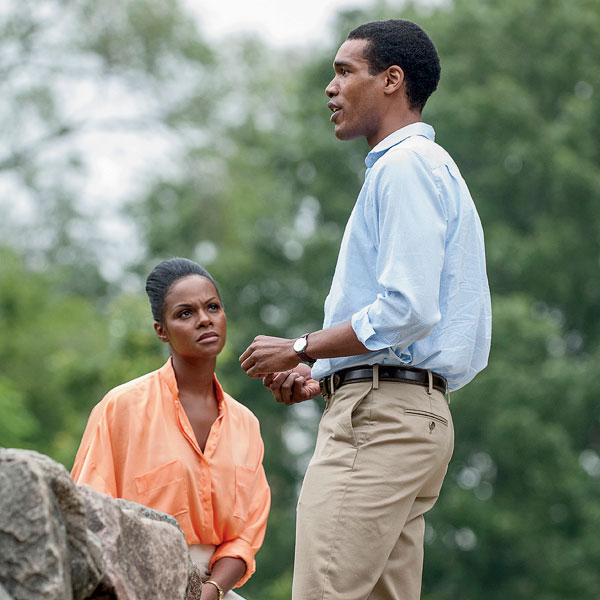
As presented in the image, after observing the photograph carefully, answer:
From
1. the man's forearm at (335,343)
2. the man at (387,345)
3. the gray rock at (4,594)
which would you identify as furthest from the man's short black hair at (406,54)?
the gray rock at (4,594)

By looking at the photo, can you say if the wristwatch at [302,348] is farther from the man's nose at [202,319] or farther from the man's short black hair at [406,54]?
the man's nose at [202,319]

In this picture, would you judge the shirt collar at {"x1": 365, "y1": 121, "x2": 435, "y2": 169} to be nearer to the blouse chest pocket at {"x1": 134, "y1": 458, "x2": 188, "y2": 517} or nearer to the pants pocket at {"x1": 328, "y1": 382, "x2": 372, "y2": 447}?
the pants pocket at {"x1": 328, "y1": 382, "x2": 372, "y2": 447}

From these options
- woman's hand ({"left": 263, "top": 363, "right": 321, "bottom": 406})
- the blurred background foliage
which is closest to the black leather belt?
woman's hand ({"left": 263, "top": 363, "right": 321, "bottom": 406})

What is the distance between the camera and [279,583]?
51.1ft

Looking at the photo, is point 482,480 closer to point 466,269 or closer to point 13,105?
point 13,105

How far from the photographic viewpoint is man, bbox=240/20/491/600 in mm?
3381

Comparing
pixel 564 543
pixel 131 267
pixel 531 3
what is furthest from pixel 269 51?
pixel 564 543

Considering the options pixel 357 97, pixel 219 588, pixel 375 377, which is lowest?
pixel 219 588

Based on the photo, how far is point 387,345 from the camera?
133 inches

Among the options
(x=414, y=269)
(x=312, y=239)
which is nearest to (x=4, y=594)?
(x=414, y=269)

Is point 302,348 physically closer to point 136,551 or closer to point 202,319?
point 136,551

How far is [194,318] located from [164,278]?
9.1 inches

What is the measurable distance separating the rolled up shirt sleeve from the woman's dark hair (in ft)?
4.29

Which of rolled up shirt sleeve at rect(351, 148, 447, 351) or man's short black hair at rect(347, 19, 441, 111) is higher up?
man's short black hair at rect(347, 19, 441, 111)
